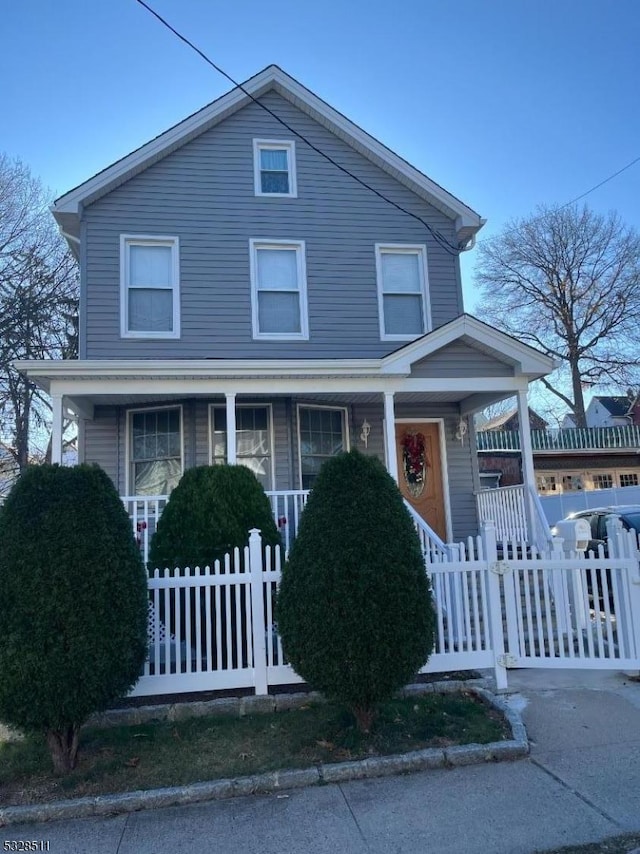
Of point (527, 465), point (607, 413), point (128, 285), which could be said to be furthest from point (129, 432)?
point (607, 413)

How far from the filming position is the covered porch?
8.37 m

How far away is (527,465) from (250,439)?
4.11 metres

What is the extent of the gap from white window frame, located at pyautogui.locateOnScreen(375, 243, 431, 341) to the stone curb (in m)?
6.89

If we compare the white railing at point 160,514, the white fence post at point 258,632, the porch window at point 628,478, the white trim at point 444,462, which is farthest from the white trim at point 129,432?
the porch window at point 628,478

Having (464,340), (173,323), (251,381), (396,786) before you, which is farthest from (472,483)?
(396,786)

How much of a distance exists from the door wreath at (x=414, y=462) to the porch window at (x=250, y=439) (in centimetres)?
230

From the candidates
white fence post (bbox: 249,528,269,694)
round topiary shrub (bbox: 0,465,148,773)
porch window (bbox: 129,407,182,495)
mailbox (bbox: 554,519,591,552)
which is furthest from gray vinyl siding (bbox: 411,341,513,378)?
round topiary shrub (bbox: 0,465,148,773)

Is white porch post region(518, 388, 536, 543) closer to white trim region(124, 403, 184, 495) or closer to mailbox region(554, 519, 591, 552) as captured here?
mailbox region(554, 519, 591, 552)

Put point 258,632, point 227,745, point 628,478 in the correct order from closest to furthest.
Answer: point 227,745 → point 258,632 → point 628,478

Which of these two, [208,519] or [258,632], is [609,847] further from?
[208,519]

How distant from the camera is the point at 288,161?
11.0m

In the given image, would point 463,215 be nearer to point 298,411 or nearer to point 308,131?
point 308,131

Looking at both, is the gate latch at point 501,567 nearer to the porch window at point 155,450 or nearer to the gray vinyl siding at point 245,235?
the gray vinyl siding at point 245,235

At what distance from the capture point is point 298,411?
397 inches
